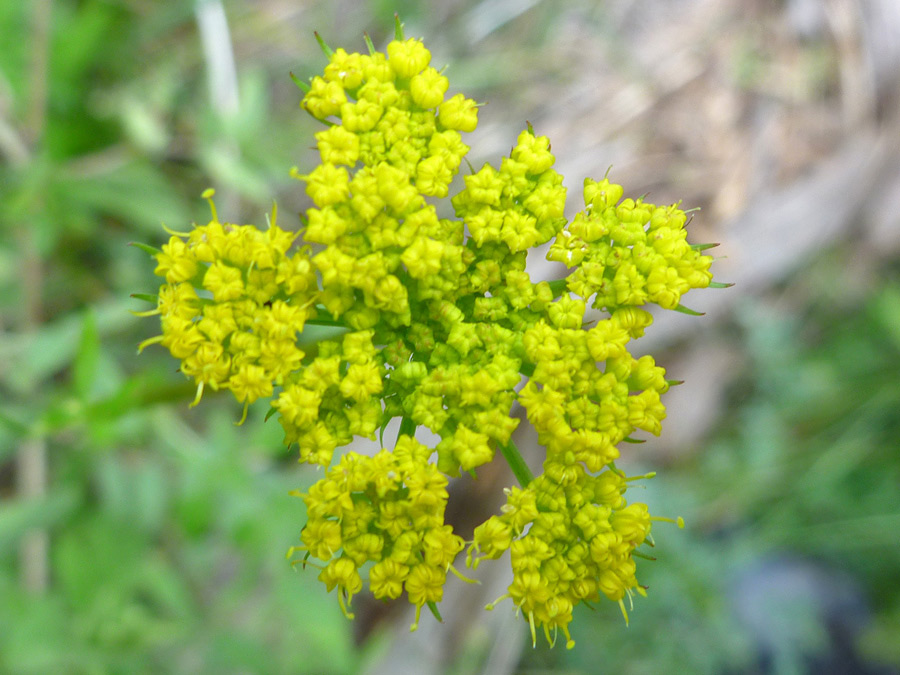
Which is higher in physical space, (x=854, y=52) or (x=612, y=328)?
(x=854, y=52)

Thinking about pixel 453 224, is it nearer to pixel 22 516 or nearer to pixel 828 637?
pixel 22 516

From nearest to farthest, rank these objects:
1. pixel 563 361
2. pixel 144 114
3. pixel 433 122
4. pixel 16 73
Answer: pixel 563 361 < pixel 433 122 < pixel 16 73 < pixel 144 114

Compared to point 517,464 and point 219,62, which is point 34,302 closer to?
point 219,62

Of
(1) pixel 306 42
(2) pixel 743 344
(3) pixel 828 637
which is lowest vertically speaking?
(3) pixel 828 637

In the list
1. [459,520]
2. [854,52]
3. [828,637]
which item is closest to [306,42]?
[459,520]

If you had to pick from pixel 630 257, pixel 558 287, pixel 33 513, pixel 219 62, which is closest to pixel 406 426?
pixel 558 287

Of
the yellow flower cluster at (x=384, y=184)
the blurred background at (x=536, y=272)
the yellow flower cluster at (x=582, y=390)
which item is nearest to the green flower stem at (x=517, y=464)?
the yellow flower cluster at (x=582, y=390)

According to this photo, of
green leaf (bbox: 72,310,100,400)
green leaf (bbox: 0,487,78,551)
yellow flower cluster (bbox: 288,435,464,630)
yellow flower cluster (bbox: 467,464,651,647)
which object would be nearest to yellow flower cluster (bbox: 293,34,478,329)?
yellow flower cluster (bbox: 288,435,464,630)
